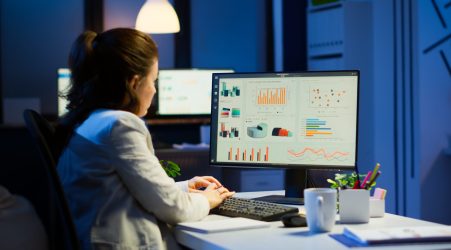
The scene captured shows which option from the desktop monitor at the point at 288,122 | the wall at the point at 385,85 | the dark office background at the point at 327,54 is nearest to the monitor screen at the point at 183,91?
the dark office background at the point at 327,54

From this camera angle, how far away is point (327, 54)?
575cm

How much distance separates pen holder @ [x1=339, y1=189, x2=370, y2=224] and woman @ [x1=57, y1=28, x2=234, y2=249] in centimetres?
40

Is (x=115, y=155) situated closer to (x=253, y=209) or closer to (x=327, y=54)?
(x=253, y=209)

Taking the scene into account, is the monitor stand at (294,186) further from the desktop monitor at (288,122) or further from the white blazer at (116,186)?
the white blazer at (116,186)

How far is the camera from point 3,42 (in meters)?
5.80

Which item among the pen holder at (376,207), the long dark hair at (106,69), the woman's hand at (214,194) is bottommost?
the pen holder at (376,207)

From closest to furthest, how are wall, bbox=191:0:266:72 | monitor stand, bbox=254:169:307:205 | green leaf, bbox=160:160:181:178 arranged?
green leaf, bbox=160:160:181:178, monitor stand, bbox=254:169:307:205, wall, bbox=191:0:266:72

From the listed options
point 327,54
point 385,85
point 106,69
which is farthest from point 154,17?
point 106,69

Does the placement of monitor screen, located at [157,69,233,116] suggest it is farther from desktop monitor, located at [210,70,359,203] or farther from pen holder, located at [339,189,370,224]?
pen holder, located at [339,189,370,224]

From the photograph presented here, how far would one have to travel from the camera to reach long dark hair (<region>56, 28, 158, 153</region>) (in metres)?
2.07

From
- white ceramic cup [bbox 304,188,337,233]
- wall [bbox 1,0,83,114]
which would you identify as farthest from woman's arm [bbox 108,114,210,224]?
wall [bbox 1,0,83,114]

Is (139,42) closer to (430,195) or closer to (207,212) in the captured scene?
(207,212)

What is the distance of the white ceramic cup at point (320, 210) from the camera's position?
199cm

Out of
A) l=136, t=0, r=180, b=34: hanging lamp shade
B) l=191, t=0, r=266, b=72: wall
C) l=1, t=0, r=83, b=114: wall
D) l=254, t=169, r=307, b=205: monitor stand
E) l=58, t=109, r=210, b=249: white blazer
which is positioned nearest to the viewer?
l=58, t=109, r=210, b=249: white blazer
